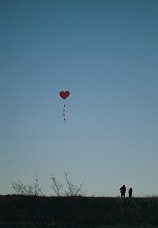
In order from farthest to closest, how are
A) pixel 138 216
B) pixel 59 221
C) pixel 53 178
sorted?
1. pixel 138 216
2. pixel 59 221
3. pixel 53 178

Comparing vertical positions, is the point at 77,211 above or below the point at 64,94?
below

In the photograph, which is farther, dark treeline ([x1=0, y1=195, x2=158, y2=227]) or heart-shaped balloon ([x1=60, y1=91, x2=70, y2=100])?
heart-shaped balloon ([x1=60, y1=91, x2=70, y2=100])

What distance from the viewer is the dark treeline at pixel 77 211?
49406 millimetres

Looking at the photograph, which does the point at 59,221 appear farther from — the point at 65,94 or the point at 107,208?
the point at 65,94

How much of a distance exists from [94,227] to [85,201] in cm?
510

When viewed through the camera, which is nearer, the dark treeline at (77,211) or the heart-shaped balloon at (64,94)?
the dark treeline at (77,211)

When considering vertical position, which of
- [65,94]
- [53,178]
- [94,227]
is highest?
[65,94]

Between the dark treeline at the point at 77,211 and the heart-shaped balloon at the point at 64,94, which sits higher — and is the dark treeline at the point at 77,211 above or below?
below

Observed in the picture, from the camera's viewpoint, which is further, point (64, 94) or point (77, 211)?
point (64, 94)

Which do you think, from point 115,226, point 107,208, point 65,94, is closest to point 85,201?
point 107,208

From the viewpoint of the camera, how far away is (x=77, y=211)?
5066 centimetres

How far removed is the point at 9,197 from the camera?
55812 millimetres

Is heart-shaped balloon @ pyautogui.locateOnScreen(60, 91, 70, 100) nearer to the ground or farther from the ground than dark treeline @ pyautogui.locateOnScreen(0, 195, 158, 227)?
farther from the ground

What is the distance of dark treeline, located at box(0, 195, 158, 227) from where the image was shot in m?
49.4
